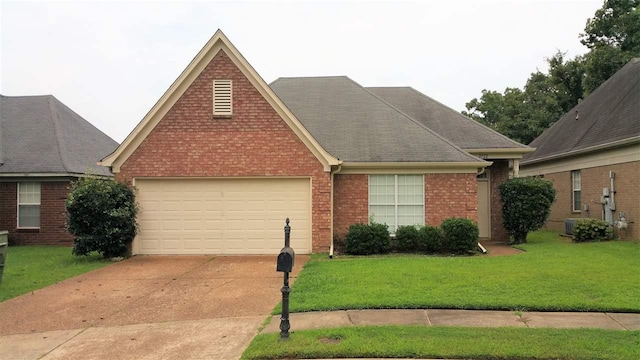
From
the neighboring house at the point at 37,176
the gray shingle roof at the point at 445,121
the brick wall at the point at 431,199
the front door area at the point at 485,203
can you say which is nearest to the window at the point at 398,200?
the brick wall at the point at 431,199

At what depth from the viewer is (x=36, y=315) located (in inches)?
294

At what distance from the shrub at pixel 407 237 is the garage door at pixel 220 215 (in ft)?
9.02

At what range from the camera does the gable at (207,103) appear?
43.3ft

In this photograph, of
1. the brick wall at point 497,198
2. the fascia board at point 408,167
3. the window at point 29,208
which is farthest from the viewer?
the window at point 29,208

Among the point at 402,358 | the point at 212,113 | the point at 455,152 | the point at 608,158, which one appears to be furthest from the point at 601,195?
the point at 402,358

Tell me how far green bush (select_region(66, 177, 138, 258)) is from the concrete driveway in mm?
1483

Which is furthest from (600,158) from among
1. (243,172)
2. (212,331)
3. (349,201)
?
(212,331)

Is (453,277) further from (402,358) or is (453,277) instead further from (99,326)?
(99,326)

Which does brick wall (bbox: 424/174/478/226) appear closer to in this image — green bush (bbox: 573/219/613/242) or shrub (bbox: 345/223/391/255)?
shrub (bbox: 345/223/391/255)

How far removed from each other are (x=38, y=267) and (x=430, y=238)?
10.6m

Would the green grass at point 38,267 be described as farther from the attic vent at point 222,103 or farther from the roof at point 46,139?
the attic vent at point 222,103

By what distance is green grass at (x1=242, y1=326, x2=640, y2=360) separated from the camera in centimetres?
507

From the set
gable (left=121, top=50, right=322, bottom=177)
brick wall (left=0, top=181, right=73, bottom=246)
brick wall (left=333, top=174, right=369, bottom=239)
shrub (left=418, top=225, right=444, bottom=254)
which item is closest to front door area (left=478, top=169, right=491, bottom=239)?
shrub (left=418, top=225, right=444, bottom=254)

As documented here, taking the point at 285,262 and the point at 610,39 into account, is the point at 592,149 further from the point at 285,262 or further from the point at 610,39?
the point at 610,39
